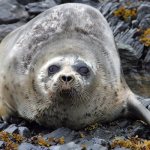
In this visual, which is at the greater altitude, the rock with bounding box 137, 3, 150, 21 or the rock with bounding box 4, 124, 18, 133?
the rock with bounding box 4, 124, 18, 133

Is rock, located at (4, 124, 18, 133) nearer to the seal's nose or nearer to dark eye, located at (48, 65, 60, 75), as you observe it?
dark eye, located at (48, 65, 60, 75)

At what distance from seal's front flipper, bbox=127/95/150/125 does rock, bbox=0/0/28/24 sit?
8358mm

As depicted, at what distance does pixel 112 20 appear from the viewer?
16.6m

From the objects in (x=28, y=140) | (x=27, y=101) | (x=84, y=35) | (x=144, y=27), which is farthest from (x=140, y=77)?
(x=28, y=140)

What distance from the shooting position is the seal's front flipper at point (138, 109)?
9109 mm

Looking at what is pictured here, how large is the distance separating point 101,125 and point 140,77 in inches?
179

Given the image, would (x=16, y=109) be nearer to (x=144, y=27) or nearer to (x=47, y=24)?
(x=47, y=24)

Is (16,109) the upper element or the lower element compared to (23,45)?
lower

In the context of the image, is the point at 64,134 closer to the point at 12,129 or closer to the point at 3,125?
the point at 12,129

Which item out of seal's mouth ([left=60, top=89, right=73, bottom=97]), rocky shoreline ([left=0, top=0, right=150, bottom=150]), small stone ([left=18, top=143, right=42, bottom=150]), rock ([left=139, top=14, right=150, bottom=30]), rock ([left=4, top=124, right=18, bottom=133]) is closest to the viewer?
small stone ([left=18, top=143, right=42, bottom=150])

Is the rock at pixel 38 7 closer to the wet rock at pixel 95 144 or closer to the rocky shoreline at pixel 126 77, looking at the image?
the rocky shoreline at pixel 126 77

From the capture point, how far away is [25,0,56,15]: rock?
18.0 metres

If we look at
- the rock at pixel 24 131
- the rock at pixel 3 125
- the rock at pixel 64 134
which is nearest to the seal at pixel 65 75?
the rock at pixel 64 134

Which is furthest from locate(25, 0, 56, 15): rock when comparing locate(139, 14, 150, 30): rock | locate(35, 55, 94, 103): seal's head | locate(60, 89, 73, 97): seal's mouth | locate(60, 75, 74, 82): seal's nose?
locate(60, 75, 74, 82): seal's nose
